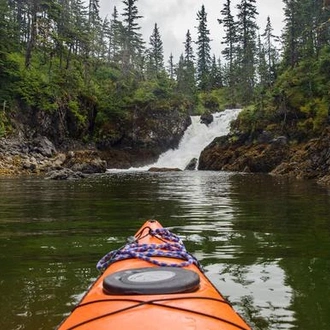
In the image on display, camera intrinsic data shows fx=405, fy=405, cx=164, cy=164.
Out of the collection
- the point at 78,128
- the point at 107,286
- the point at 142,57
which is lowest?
the point at 107,286

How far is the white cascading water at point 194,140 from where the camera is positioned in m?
40.1

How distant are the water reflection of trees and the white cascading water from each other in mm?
28195

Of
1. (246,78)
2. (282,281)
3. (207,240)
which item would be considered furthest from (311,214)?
(246,78)

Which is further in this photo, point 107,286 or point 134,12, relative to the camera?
point 134,12

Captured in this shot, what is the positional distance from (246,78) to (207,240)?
52.5 meters

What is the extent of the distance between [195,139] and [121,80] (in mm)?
11235

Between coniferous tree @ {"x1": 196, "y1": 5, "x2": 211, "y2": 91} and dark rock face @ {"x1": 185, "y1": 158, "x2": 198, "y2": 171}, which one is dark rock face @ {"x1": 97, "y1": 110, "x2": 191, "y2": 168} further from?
coniferous tree @ {"x1": 196, "y1": 5, "x2": 211, "y2": 91}

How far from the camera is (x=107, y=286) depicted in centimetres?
266

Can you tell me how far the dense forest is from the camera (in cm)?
3325

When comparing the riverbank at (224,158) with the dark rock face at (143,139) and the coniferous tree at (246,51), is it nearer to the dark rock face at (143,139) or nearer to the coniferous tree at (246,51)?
the dark rock face at (143,139)

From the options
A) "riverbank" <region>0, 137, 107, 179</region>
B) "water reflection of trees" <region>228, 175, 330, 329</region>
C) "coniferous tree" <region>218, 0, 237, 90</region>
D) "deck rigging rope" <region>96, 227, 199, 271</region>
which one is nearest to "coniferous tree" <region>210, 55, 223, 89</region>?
"coniferous tree" <region>218, 0, 237, 90</region>

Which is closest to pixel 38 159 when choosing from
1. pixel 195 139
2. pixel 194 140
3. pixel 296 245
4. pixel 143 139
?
pixel 143 139

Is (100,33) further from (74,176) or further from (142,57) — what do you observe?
(74,176)

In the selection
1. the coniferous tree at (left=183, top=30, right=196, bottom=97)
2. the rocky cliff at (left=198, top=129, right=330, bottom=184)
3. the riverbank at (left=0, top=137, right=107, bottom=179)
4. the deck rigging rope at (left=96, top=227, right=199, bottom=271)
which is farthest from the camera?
the coniferous tree at (left=183, top=30, right=196, bottom=97)
